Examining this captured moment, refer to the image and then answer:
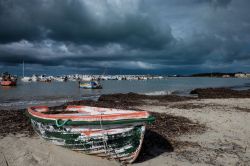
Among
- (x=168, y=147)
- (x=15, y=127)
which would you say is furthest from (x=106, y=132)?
(x=15, y=127)

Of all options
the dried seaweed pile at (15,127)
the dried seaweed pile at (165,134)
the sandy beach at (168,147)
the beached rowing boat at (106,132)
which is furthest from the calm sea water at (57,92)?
the beached rowing boat at (106,132)

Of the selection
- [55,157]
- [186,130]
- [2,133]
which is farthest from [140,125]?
[2,133]

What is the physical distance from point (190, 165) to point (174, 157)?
2.42 ft

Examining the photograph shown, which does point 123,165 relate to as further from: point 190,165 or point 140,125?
point 190,165

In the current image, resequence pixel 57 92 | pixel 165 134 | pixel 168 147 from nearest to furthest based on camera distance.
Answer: pixel 168 147 < pixel 165 134 < pixel 57 92

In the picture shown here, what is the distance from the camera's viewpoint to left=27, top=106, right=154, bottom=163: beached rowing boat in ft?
22.1

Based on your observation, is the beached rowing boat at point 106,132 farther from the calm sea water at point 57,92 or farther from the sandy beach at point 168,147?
the calm sea water at point 57,92

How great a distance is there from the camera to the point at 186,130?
11.1 meters

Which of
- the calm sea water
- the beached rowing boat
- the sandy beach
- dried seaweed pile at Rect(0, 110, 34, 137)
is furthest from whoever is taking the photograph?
the calm sea water

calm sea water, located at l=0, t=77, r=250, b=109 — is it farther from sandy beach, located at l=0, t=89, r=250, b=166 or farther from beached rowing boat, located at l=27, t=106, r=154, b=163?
beached rowing boat, located at l=27, t=106, r=154, b=163

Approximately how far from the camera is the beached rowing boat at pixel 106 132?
6.73 m

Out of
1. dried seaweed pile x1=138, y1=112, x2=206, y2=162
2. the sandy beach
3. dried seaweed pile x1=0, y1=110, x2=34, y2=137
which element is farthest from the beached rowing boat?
dried seaweed pile x1=0, y1=110, x2=34, y2=137

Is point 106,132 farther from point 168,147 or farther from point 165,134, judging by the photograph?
point 165,134

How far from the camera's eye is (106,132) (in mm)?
6887
